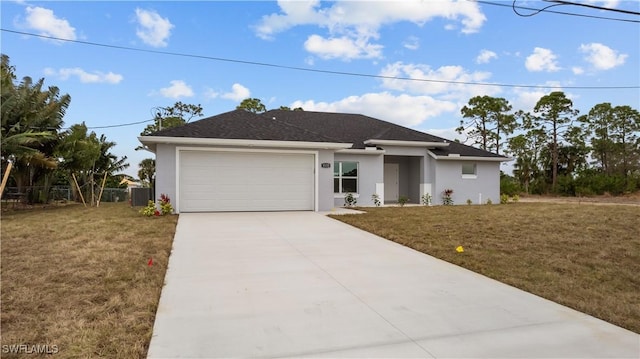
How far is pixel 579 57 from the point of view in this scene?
16812mm

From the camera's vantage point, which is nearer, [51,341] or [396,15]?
[51,341]

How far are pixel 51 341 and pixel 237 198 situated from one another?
10398 mm

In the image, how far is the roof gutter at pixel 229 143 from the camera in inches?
492

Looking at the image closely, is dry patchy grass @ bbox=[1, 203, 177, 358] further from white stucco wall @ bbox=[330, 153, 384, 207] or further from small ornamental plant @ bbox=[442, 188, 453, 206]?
small ornamental plant @ bbox=[442, 188, 453, 206]

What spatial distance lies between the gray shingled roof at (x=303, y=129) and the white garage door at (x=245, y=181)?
69 cm

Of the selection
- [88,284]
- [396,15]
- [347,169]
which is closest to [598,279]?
[88,284]

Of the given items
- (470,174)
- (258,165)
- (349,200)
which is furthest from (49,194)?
(470,174)

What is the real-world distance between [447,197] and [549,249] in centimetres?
1183

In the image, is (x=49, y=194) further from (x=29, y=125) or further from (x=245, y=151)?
(x=245, y=151)

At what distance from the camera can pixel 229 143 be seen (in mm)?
13062

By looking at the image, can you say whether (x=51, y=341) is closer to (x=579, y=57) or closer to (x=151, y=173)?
(x=579, y=57)

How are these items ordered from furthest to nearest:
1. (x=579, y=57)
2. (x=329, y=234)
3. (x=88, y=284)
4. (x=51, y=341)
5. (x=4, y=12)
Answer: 1. (x=579, y=57)
2. (x=4, y=12)
3. (x=329, y=234)
4. (x=88, y=284)
5. (x=51, y=341)

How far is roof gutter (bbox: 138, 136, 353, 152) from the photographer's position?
1250 centimetres

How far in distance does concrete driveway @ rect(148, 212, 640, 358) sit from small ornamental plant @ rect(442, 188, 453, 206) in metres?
12.8
